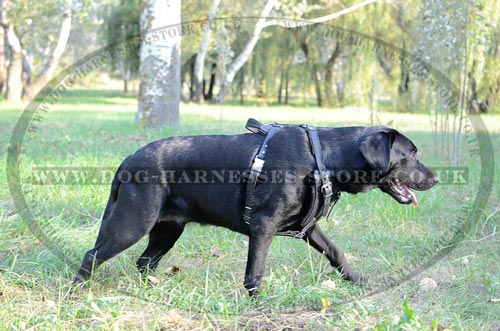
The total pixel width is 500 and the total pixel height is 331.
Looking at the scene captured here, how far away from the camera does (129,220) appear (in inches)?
146

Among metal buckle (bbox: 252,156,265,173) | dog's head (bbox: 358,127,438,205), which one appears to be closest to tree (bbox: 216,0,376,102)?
dog's head (bbox: 358,127,438,205)

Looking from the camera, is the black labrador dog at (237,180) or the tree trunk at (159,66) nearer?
the black labrador dog at (237,180)

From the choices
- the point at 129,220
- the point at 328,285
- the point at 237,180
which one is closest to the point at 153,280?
the point at 129,220

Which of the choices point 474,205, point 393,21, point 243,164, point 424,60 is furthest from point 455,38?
point 393,21

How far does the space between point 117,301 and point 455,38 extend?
671 centimetres

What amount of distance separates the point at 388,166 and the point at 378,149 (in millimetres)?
150

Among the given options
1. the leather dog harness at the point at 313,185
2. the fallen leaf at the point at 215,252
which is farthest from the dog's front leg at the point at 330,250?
the fallen leaf at the point at 215,252

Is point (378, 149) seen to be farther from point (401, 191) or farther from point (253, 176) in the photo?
point (253, 176)

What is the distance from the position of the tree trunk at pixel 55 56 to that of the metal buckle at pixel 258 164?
17.6 m

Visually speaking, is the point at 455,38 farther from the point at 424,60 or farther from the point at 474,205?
the point at 474,205

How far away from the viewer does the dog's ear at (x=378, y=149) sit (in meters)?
3.67

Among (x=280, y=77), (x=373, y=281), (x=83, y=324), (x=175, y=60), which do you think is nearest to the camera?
(x=83, y=324)

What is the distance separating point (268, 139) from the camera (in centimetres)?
378

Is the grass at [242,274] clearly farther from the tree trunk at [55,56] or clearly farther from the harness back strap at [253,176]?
the tree trunk at [55,56]
